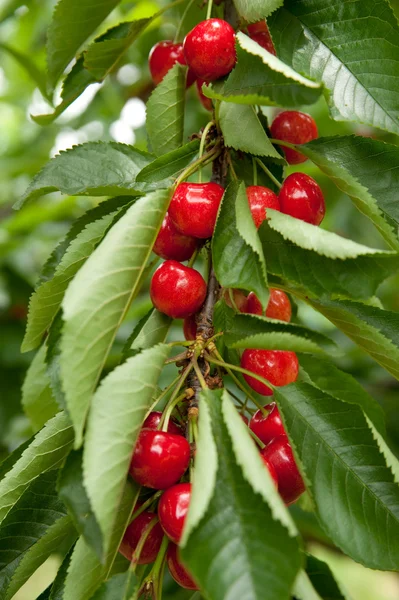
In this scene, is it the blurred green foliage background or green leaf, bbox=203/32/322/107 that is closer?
green leaf, bbox=203/32/322/107

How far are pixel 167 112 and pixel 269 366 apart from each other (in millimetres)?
442

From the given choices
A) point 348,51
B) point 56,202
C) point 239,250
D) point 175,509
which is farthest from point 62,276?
point 56,202

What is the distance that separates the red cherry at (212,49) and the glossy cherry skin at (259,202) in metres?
0.18

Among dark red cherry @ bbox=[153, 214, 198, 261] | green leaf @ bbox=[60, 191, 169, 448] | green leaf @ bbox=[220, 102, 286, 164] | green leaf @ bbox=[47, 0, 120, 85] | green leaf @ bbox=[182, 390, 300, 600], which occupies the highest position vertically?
green leaf @ bbox=[47, 0, 120, 85]

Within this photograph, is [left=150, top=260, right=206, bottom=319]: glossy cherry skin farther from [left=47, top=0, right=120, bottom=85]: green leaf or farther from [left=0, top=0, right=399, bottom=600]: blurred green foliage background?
[left=0, top=0, right=399, bottom=600]: blurred green foliage background

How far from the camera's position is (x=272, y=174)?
102 centimetres

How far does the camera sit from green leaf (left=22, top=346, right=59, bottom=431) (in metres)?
1.19

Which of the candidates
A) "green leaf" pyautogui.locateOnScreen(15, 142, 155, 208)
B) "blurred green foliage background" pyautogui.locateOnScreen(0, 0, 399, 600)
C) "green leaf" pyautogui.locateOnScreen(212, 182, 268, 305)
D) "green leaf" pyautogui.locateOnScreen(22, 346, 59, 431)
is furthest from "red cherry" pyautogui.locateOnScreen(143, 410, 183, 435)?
"blurred green foliage background" pyautogui.locateOnScreen(0, 0, 399, 600)

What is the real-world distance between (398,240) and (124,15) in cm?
134

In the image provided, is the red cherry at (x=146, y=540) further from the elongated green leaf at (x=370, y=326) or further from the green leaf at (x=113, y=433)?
the elongated green leaf at (x=370, y=326)

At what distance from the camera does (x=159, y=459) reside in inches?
28.1

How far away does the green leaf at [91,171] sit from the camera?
0.94m

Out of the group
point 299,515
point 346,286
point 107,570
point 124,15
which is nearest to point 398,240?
point 346,286

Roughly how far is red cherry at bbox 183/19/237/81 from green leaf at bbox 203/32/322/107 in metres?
0.09
